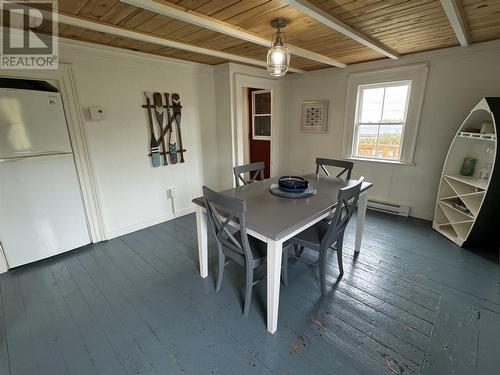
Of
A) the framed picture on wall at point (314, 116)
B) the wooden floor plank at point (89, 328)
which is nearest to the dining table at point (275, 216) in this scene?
the wooden floor plank at point (89, 328)

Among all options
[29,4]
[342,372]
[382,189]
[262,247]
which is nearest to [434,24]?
[382,189]

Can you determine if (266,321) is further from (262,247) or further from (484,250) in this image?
(484,250)

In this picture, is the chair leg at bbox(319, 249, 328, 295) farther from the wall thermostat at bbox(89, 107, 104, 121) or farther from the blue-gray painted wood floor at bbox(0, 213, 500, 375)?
the wall thermostat at bbox(89, 107, 104, 121)

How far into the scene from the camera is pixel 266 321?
1.72m

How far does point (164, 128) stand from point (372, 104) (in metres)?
3.13

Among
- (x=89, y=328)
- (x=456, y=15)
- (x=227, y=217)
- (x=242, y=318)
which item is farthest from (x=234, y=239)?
(x=456, y=15)

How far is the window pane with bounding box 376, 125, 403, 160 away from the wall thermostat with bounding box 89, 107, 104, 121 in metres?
3.80

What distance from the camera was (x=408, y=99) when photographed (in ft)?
10.6

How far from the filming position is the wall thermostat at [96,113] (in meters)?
2.57

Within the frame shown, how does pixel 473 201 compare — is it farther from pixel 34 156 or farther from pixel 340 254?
pixel 34 156

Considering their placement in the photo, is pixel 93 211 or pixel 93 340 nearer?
pixel 93 340

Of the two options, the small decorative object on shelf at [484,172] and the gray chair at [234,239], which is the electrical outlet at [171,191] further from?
the small decorative object on shelf at [484,172]

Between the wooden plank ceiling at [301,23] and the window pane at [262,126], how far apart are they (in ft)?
6.97

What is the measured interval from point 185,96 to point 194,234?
1978 mm
